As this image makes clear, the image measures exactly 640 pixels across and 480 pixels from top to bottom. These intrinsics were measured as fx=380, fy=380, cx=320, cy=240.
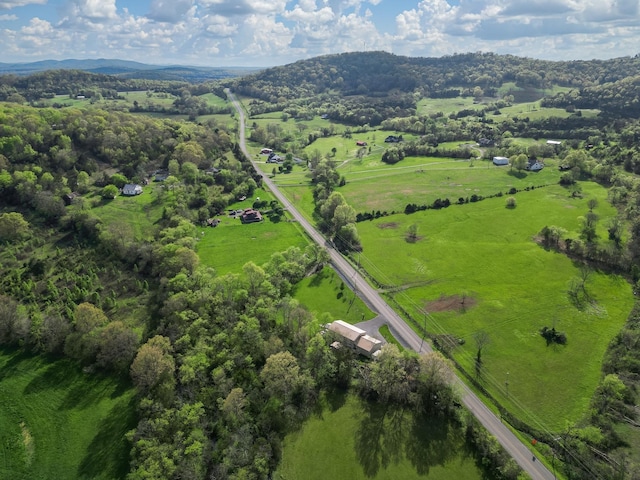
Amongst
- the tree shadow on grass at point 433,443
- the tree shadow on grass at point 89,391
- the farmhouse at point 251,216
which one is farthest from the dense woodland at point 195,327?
the farmhouse at point 251,216

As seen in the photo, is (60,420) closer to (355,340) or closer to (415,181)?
(355,340)

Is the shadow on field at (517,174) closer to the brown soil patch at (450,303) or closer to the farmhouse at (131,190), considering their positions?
the brown soil patch at (450,303)

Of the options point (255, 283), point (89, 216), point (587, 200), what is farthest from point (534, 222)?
point (89, 216)

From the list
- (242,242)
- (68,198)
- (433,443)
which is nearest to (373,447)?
(433,443)

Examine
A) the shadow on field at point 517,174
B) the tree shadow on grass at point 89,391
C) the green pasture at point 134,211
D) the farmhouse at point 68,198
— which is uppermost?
the farmhouse at point 68,198

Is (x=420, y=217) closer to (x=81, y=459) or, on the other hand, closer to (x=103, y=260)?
(x=103, y=260)

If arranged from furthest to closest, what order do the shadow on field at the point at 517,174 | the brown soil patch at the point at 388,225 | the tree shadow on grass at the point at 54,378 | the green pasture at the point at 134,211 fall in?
1. the shadow on field at the point at 517,174
2. the brown soil patch at the point at 388,225
3. the green pasture at the point at 134,211
4. the tree shadow on grass at the point at 54,378

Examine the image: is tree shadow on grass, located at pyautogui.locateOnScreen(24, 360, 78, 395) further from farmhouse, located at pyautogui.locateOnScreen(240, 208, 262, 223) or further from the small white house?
the small white house
